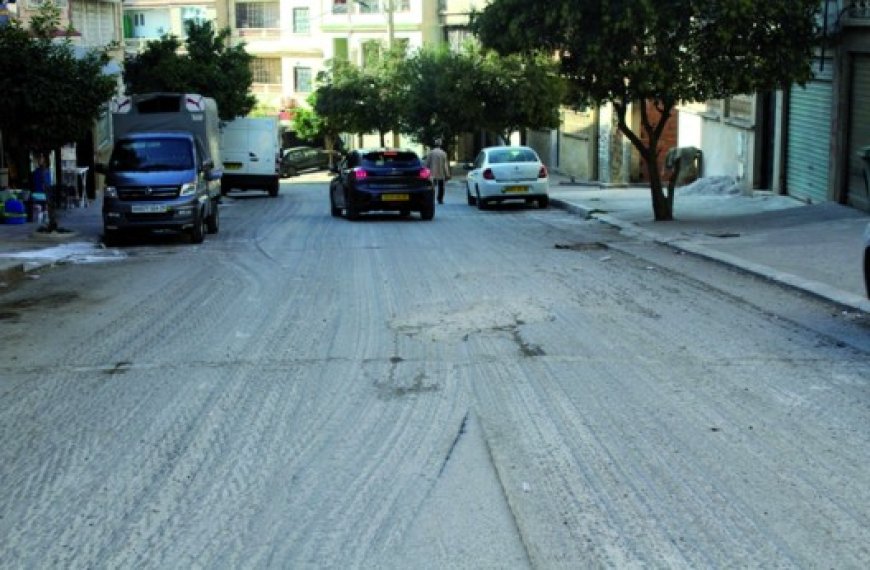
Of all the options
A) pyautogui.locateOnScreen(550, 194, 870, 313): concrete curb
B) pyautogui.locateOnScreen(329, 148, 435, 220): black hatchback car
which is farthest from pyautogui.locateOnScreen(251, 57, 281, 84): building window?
pyautogui.locateOnScreen(550, 194, 870, 313): concrete curb

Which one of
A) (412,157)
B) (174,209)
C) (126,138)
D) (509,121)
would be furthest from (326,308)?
(509,121)

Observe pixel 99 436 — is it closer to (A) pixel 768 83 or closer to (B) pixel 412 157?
(A) pixel 768 83

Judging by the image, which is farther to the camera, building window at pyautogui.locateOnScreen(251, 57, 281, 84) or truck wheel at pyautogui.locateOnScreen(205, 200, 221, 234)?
building window at pyautogui.locateOnScreen(251, 57, 281, 84)

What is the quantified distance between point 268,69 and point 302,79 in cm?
268

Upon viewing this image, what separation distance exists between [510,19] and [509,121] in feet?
80.2

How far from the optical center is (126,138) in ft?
73.0

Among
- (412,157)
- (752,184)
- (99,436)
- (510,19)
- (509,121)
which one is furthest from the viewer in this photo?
(509,121)

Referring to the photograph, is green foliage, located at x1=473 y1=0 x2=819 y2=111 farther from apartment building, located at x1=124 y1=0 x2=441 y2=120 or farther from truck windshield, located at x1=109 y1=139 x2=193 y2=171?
apartment building, located at x1=124 y1=0 x2=441 y2=120

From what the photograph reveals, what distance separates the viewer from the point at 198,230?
70.7 feet

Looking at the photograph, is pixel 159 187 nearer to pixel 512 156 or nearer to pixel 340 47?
pixel 512 156

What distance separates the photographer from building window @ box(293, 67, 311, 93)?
78.6 m

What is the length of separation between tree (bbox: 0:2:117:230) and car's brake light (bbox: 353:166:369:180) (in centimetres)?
560

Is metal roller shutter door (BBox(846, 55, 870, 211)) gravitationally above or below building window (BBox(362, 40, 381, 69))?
below

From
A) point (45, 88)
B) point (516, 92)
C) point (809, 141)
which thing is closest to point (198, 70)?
point (516, 92)
